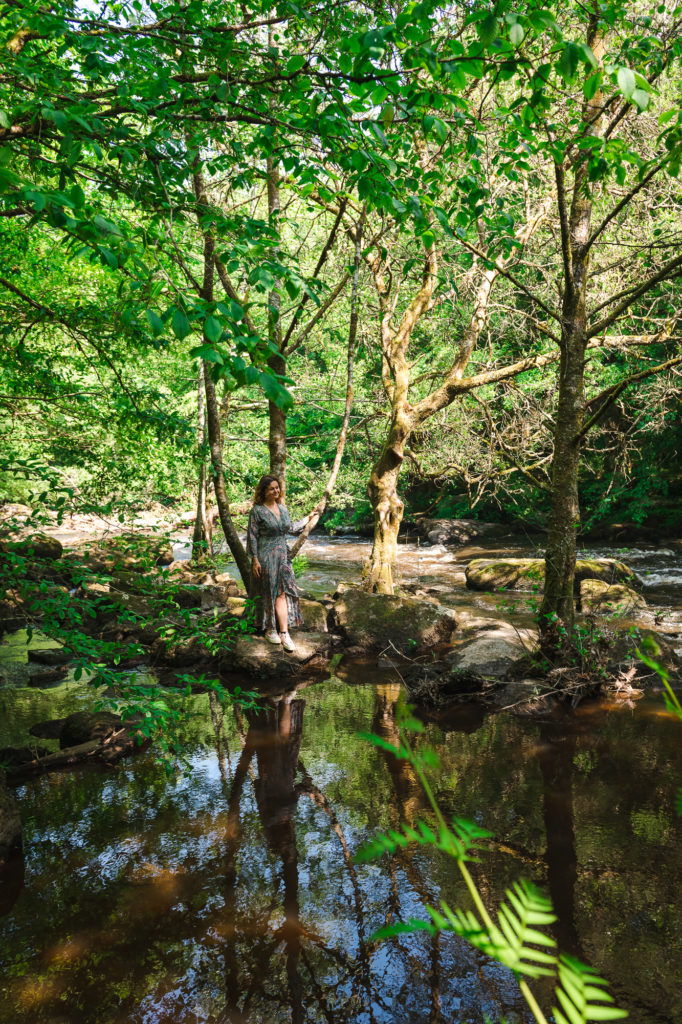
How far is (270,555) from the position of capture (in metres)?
8.86

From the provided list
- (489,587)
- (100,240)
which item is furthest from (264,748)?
(489,587)

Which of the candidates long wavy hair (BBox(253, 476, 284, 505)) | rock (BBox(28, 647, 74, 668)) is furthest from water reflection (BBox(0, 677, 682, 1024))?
rock (BBox(28, 647, 74, 668))

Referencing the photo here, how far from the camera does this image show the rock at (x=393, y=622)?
1004cm

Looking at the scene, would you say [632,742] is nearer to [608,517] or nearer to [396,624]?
[396,624]

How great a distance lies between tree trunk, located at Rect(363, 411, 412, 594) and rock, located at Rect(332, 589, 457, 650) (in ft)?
4.25

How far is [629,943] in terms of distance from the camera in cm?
342

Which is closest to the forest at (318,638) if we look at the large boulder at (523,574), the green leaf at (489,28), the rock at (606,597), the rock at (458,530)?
the green leaf at (489,28)

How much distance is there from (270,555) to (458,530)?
1659 centimetres

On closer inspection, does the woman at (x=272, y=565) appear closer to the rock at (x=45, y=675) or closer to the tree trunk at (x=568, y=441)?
the rock at (x=45, y=675)

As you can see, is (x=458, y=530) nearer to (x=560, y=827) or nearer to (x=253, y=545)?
(x=253, y=545)

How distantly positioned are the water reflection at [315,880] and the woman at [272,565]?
278cm

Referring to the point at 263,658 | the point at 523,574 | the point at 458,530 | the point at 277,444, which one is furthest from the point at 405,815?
the point at 458,530

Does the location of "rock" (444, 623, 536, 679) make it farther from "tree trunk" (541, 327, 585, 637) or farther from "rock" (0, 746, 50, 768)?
"rock" (0, 746, 50, 768)

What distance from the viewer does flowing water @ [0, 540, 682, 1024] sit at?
3148 millimetres
